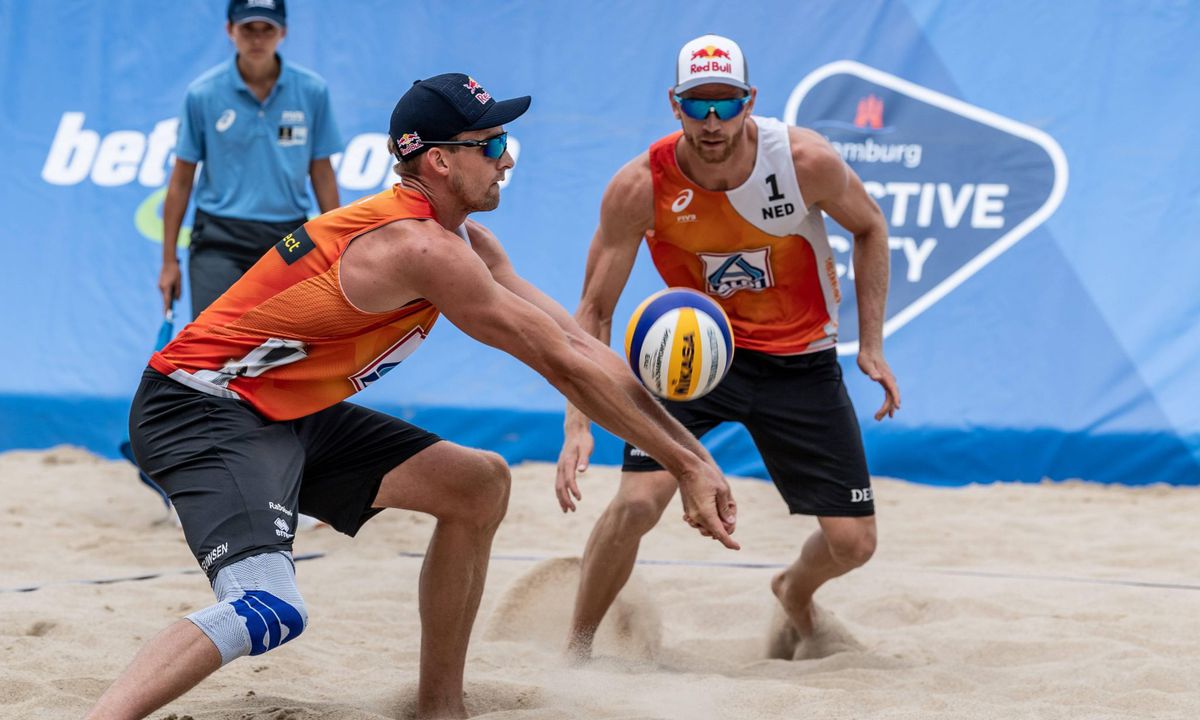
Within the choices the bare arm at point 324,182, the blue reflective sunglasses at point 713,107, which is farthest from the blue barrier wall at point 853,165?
the blue reflective sunglasses at point 713,107

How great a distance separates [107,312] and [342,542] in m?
2.39

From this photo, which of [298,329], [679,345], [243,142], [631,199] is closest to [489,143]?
[298,329]

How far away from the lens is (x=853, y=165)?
285 inches

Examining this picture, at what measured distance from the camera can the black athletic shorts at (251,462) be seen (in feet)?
9.72

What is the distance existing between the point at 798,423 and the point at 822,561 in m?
0.47

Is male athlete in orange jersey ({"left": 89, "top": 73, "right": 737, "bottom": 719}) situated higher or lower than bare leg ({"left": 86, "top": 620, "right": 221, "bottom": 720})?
higher

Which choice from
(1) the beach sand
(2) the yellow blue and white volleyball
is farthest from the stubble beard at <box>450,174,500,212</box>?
(1) the beach sand

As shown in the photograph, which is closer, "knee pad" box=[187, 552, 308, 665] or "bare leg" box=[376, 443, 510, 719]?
"knee pad" box=[187, 552, 308, 665]

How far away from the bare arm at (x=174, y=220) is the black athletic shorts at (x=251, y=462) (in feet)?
9.53

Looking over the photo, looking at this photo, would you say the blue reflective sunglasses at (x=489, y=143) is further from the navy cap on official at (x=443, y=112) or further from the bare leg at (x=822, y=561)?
the bare leg at (x=822, y=561)

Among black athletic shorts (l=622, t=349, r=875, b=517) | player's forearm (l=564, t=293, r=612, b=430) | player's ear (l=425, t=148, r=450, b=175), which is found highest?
player's ear (l=425, t=148, r=450, b=175)

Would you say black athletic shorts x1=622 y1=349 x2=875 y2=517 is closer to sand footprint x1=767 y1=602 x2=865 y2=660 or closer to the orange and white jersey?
the orange and white jersey

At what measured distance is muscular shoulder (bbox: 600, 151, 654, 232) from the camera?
4.37 m

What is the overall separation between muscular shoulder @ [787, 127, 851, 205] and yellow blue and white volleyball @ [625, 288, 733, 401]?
2.61ft
